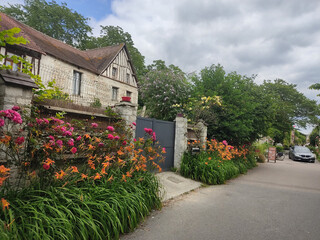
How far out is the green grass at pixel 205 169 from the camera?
7.01 metres

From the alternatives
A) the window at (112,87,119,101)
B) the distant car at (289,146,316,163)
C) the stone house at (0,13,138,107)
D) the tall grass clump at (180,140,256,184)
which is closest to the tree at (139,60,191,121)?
the stone house at (0,13,138,107)

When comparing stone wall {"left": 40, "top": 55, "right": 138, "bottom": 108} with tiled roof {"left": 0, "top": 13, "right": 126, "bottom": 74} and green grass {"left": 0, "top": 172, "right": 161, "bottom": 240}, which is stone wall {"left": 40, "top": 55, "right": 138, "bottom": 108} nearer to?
tiled roof {"left": 0, "top": 13, "right": 126, "bottom": 74}

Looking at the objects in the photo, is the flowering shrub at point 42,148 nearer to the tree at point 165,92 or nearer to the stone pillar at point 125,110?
the stone pillar at point 125,110

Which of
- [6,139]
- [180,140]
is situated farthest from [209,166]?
[6,139]

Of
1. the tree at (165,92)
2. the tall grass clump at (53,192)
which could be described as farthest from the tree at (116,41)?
the tall grass clump at (53,192)

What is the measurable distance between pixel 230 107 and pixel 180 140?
3.38 m

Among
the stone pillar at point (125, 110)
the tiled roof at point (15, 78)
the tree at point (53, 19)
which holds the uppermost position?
the tree at point (53, 19)

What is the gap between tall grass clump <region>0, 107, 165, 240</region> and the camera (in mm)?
2451

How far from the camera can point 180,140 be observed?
7.98 m

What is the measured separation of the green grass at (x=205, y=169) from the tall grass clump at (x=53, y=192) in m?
3.39

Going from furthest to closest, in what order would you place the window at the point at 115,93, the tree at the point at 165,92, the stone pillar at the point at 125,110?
1. the window at the point at 115,93
2. the tree at the point at 165,92
3. the stone pillar at the point at 125,110

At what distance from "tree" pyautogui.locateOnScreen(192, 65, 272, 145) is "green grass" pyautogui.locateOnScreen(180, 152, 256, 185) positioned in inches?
76.4

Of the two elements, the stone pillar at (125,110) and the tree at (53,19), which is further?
the tree at (53,19)

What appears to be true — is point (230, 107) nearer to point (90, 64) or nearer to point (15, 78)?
point (15, 78)
